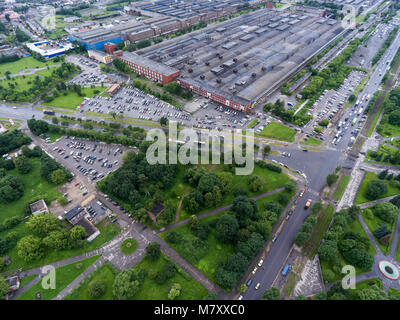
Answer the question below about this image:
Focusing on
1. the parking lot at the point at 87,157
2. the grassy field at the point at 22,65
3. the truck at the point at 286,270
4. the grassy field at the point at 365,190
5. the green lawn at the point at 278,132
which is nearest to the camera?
the truck at the point at 286,270

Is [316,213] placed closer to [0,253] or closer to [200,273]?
[200,273]

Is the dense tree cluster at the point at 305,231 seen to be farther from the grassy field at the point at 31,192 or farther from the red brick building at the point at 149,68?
the red brick building at the point at 149,68

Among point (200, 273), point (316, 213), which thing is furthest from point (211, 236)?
point (316, 213)

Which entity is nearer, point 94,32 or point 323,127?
point 323,127

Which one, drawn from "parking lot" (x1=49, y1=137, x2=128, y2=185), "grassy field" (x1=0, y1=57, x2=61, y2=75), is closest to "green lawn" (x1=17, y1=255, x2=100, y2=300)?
"parking lot" (x1=49, y1=137, x2=128, y2=185)

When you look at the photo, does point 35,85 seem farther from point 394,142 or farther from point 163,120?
point 394,142

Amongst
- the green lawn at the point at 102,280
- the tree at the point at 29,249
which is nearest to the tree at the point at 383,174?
the green lawn at the point at 102,280
